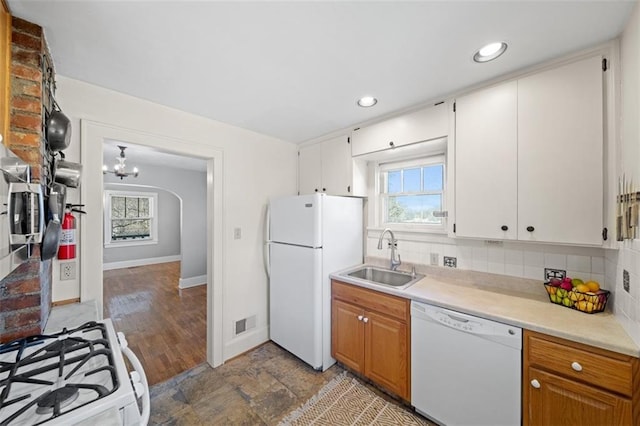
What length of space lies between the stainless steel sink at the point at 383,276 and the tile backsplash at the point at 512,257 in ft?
0.54

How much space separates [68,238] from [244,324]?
64.5 inches

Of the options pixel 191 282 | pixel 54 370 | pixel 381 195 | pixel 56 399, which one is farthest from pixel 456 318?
pixel 191 282

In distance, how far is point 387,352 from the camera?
1896 millimetres

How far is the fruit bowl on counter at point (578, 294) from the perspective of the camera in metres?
1.38

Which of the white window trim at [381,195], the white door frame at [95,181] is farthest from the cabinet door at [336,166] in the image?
the white door frame at [95,181]

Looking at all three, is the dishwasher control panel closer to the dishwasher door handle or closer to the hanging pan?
the dishwasher door handle

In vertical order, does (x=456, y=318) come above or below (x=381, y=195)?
below

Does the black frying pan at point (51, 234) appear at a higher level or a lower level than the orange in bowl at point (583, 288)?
higher

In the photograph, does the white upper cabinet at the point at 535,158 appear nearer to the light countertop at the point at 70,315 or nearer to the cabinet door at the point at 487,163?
the cabinet door at the point at 487,163

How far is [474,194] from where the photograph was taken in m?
1.76

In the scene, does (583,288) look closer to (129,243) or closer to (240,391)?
(240,391)

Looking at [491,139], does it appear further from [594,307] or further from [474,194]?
[594,307]

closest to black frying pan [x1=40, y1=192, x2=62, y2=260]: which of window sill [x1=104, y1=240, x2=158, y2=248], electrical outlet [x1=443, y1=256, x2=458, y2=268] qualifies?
electrical outlet [x1=443, y1=256, x2=458, y2=268]

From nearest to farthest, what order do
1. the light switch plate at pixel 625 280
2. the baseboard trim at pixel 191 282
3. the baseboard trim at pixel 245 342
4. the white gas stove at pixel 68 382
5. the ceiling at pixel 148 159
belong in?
the white gas stove at pixel 68 382 < the light switch plate at pixel 625 280 < the baseboard trim at pixel 245 342 < the ceiling at pixel 148 159 < the baseboard trim at pixel 191 282
